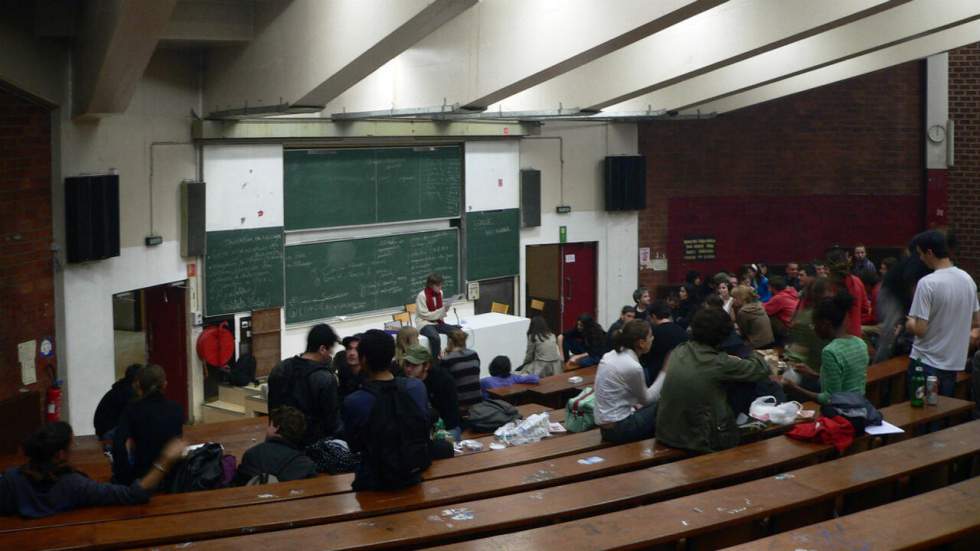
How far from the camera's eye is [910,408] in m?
6.75

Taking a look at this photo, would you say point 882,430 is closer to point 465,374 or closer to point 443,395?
point 443,395

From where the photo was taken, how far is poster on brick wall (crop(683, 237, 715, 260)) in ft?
Result: 50.4

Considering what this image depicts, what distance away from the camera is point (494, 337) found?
476 inches

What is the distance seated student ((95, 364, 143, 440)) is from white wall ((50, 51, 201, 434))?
5.98 ft

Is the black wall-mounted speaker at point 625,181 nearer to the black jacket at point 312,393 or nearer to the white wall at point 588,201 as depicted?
Result: the white wall at point 588,201

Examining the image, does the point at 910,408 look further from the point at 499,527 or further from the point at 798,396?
the point at 499,527

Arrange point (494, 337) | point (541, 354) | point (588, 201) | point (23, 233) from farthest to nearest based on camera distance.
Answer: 1. point (588, 201)
2. point (494, 337)
3. point (541, 354)
4. point (23, 233)

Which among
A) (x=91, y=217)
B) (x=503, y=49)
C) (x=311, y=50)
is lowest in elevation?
(x=91, y=217)

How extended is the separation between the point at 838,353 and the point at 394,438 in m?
2.67

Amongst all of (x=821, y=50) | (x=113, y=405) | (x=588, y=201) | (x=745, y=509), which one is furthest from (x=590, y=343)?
(x=745, y=509)

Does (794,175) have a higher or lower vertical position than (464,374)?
higher

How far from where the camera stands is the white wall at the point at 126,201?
891 centimetres

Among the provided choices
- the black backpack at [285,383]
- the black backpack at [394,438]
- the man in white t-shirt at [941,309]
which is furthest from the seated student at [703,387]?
the black backpack at [285,383]

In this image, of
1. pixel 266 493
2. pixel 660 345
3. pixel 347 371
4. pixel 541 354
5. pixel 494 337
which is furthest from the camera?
pixel 494 337
